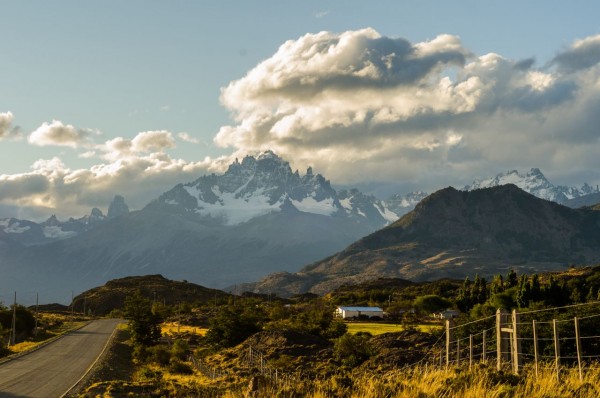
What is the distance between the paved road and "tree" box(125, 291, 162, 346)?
4.82 metres

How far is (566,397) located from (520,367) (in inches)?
289

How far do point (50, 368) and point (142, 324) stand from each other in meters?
25.1

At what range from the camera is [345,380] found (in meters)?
20.0

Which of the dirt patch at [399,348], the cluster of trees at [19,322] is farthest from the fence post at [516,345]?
the cluster of trees at [19,322]

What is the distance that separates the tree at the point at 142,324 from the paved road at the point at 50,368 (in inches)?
190

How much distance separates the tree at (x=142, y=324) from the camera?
83.4m

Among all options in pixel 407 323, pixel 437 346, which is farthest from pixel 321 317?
pixel 437 346

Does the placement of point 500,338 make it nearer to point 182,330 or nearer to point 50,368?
point 50,368

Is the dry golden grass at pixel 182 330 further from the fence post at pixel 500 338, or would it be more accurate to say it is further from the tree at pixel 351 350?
the fence post at pixel 500 338

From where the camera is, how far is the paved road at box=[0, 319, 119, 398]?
4625 centimetres

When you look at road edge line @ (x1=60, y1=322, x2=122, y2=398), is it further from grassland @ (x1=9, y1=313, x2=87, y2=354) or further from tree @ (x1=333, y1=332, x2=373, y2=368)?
tree @ (x1=333, y1=332, x2=373, y2=368)

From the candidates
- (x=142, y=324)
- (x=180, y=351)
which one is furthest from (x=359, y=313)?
(x=180, y=351)

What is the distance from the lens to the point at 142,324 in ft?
275

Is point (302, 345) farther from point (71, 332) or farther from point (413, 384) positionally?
point (413, 384)
